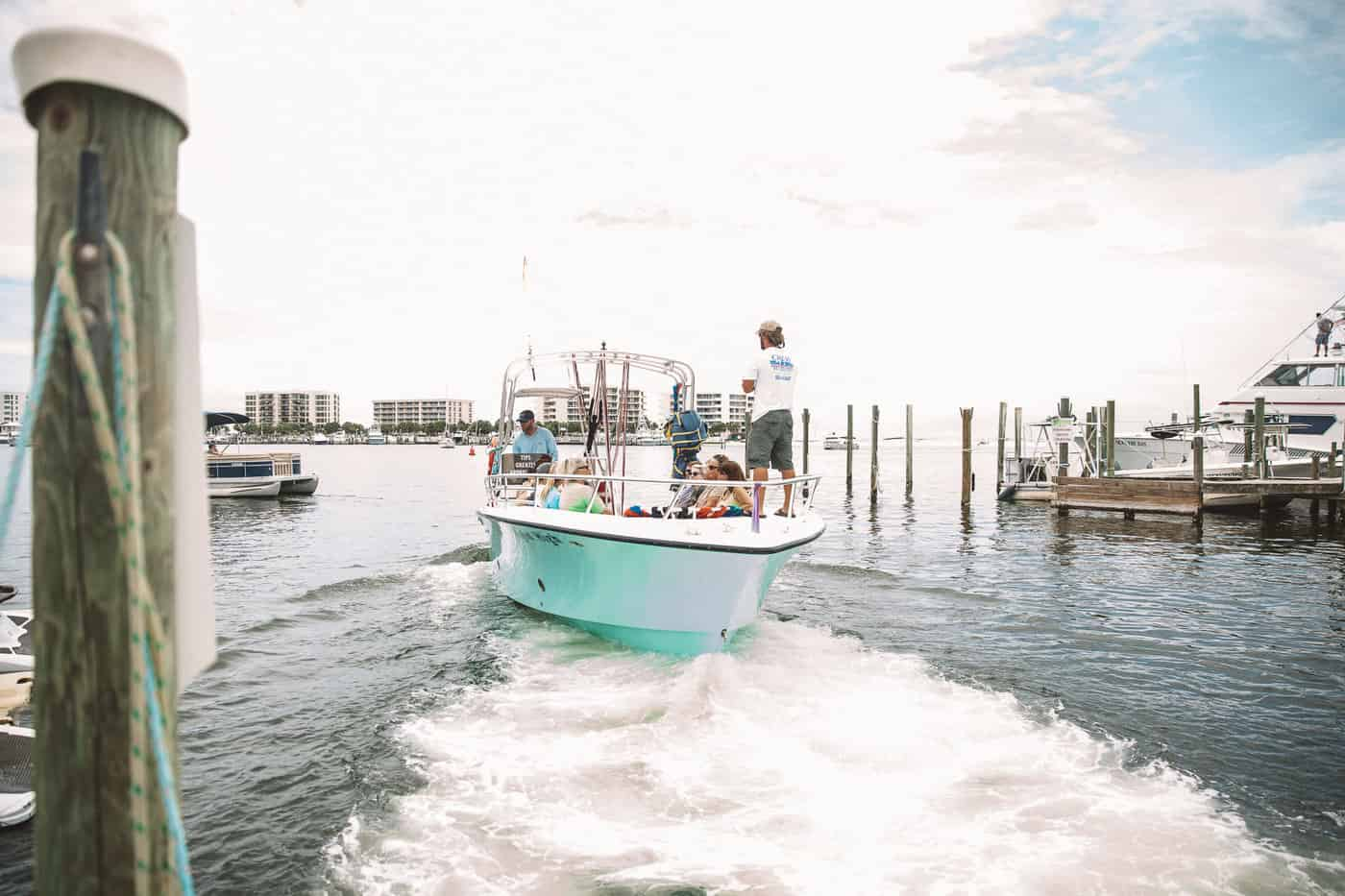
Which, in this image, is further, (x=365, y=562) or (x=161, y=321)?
(x=365, y=562)

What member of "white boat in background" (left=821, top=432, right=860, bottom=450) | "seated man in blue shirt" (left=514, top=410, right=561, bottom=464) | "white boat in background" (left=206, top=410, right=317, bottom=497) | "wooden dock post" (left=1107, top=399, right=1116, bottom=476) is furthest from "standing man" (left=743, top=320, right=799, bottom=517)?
→ "white boat in background" (left=821, top=432, right=860, bottom=450)

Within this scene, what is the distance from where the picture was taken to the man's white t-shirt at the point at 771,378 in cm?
800

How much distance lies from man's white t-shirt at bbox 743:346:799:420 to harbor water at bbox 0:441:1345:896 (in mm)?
2647

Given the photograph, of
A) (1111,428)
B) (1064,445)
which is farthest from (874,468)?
(1111,428)

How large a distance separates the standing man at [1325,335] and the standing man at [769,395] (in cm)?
3061

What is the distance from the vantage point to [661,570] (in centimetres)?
728

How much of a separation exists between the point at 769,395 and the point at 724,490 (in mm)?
1253

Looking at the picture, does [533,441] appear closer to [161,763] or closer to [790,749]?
[790,749]

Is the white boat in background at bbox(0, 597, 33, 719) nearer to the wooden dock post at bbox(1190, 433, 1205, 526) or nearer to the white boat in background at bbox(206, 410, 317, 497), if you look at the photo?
the wooden dock post at bbox(1190, 433, 1205, 526)

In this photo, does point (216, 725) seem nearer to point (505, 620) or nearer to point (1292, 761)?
point (505, 620)

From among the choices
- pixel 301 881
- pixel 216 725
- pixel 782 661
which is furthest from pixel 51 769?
pixel 782 661

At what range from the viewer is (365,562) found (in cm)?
1698

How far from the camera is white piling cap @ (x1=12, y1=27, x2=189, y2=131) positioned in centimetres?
169

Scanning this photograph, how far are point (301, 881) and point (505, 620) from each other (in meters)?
5.90
